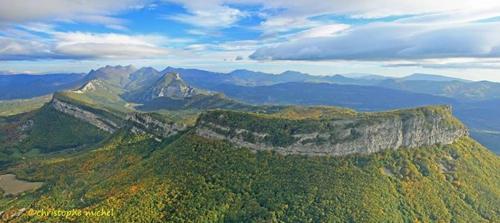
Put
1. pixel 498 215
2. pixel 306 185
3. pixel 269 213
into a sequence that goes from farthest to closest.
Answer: pixel 498 215, pixel 306 185, pixel 269 213

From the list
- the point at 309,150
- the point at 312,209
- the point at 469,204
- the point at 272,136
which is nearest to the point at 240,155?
the point at 272,136

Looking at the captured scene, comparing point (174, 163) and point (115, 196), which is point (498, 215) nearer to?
point (174, 163)

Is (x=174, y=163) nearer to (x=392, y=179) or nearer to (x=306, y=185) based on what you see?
(x=306, y=185)

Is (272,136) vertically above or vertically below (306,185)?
above

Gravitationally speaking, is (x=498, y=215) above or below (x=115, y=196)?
below

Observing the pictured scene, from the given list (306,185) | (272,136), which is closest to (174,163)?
(272,136)

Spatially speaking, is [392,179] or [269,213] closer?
[269,213]

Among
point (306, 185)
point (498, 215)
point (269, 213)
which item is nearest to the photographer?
point (269, 213)

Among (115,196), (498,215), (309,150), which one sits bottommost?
(498,215)

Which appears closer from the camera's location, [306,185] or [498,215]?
[306,185]
